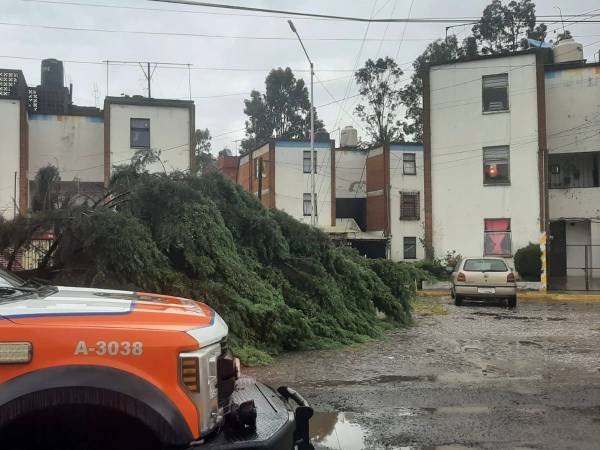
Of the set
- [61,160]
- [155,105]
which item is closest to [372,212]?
[155,105]

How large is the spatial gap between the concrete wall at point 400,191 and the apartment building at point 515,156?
33.0 feet

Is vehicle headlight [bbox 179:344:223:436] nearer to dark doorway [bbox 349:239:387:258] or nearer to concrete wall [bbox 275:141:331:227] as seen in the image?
concrete wall [bbox 275:141:331:227]

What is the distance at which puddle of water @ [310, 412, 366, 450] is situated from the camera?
5.41 m

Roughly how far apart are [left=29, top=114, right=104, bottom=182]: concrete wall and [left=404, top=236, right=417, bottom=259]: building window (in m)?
19.7

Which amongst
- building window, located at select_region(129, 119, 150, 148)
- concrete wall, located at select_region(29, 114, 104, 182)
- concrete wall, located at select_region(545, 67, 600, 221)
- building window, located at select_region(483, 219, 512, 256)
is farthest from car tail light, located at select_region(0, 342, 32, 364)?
concrete wall, located at select_region(29, 114, 104, 182)

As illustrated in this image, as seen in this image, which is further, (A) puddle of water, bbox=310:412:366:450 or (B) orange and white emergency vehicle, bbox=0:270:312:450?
(A) puddle of water, bbox=310:412:366:450

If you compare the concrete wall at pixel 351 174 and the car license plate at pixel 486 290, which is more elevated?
the concrete wall at pixel 351 174

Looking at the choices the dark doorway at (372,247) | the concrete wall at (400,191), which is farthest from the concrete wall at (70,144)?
the concrete wall at (400,191)

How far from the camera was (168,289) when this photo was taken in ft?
28.5

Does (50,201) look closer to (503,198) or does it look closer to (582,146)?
(503,198)

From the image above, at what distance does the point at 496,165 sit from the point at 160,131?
1672 cm

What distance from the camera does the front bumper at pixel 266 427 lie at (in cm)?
275

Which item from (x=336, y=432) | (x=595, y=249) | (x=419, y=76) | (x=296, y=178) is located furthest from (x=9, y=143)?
(x=419, y=76)

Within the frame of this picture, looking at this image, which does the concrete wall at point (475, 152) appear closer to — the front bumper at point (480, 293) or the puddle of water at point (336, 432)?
the front bumper at point (480, 293)
